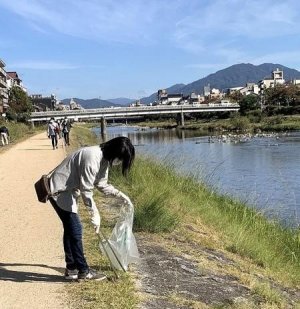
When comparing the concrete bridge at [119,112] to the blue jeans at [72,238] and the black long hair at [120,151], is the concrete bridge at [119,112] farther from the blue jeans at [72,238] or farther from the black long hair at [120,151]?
the black long hair at [120,151]

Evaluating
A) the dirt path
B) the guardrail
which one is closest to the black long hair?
the dirt path

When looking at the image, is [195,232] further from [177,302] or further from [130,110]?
[130,110]

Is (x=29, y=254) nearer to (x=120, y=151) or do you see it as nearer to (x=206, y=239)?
(x=120, y=151)

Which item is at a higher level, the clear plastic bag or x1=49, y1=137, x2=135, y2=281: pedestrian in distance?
x1=49, y1=137, x2=135, y2=281: pedestrian in distance

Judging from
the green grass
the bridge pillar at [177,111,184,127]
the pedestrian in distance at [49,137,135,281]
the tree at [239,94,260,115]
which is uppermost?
the pedestrian in distance at [49,137,135,281]

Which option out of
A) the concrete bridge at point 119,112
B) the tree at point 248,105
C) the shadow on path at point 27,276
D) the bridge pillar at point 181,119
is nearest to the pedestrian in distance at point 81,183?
the shadow on path at point 27,276

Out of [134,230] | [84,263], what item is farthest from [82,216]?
[84,263]

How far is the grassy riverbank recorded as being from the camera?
5355 mm

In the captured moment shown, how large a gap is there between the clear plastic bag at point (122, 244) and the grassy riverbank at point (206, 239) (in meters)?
0.18

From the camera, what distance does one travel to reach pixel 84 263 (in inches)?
217

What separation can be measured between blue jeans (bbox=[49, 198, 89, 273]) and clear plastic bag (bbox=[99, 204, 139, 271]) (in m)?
0.29

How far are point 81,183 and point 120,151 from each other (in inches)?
20.6

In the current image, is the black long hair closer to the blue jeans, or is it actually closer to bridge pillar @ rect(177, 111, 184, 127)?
the blue jeans

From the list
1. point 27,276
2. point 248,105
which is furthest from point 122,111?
point 27,276
